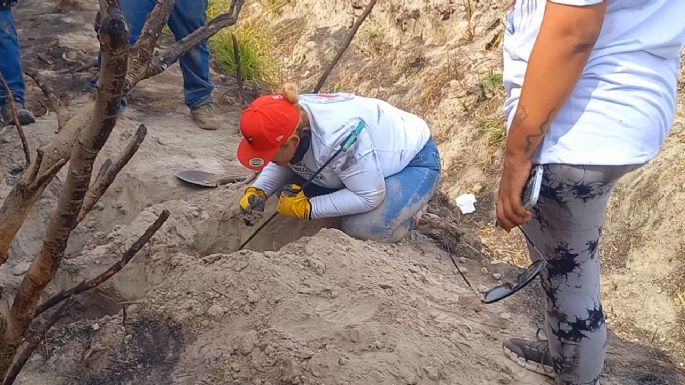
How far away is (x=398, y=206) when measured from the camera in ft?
10.2

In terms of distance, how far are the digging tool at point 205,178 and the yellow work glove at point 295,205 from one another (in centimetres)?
63

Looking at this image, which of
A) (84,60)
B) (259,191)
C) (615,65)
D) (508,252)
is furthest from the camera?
(84,60)

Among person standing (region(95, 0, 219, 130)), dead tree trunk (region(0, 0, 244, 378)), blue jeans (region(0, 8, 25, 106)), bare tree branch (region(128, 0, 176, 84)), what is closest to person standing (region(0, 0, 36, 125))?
blue jeans (region(0, 8, 25, 106))

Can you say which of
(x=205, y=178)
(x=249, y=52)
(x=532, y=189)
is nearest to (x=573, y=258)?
(x=532, y=189)

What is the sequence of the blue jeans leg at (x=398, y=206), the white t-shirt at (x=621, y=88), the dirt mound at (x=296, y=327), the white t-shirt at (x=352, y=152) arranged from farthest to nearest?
the blue jeans leg at (x=398, y=206) → the white t-shirt at (x=352, y=152) → the dirt mound at (x=296, y=327) → the white t-shirt at (x=621, y=88)

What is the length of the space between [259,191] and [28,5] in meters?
4.85

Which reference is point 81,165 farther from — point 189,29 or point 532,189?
point 189,29

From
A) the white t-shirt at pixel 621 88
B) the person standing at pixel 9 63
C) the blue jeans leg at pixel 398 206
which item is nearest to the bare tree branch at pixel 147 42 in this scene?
the white t-shirt at pixel 621 88

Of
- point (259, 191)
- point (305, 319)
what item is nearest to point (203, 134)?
point (259, 191)

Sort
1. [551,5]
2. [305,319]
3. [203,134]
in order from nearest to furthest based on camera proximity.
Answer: [551,5] → [305,319] → [203,134]

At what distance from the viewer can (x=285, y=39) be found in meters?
6.57

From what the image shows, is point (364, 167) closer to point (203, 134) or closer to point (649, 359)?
point (649, 359)

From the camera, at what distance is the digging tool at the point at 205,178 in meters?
3.64

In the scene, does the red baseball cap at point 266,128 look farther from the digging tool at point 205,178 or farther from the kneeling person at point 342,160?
the digging tool at point 205,178
